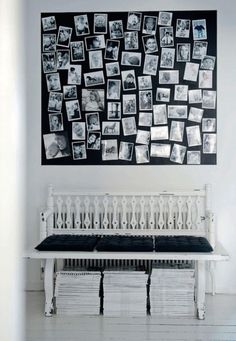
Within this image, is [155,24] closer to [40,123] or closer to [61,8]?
[61,8]

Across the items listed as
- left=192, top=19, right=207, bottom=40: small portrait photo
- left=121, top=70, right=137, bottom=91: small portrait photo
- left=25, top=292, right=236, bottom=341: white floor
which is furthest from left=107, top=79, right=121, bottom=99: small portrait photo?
left=25, top=292, right=236, bottom=341: white floor

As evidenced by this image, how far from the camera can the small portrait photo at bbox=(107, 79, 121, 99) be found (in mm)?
4266

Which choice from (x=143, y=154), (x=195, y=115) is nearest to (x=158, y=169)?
(x=143, y=154)

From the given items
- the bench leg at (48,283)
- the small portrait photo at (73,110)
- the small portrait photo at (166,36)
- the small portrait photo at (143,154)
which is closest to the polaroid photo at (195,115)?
the small portrait photo at (143,154)

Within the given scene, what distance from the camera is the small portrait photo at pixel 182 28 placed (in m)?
4.23

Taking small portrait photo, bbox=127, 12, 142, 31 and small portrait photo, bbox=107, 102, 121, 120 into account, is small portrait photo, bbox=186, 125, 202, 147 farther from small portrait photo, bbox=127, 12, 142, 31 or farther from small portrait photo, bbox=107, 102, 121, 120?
small portrait photo, bbox=127, 12, 142, 31

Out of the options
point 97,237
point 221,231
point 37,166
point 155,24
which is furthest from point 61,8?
point 221,231

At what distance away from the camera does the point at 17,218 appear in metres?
0.75

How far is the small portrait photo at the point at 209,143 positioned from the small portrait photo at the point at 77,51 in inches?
48.2

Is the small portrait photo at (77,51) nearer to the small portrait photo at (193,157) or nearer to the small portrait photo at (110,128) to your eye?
the small portrait photo at (110,128)

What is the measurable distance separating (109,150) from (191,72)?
0.94 m

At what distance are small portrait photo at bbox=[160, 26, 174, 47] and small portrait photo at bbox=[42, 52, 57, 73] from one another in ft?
2.99

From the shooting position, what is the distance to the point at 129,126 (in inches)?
168

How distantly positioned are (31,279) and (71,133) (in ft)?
4.17
